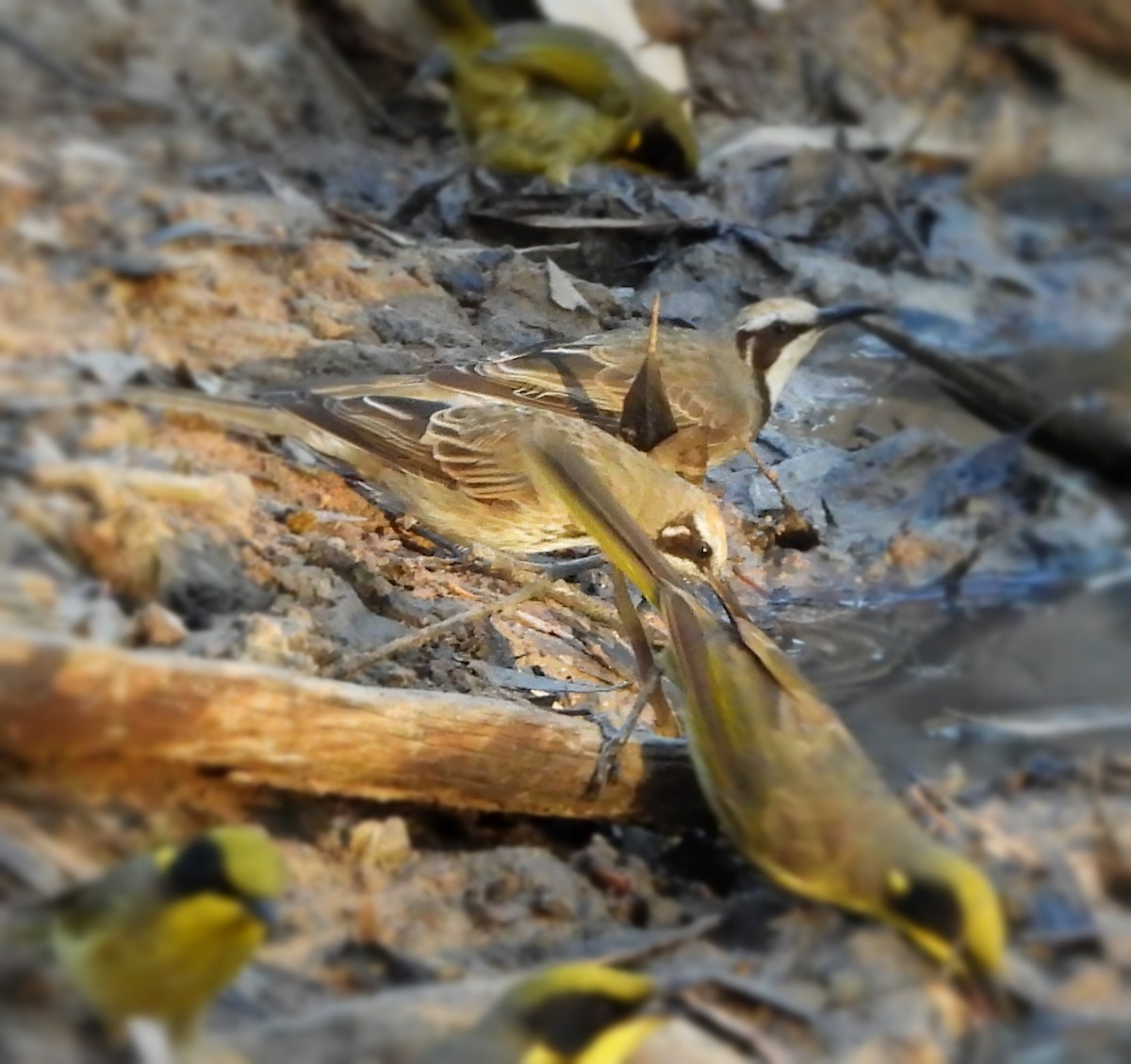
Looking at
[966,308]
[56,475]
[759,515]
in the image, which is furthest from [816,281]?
[56,475]

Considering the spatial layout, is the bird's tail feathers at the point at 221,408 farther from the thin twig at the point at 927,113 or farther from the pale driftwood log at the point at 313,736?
the thin twig at the point at 927,113

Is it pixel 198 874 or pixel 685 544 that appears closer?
pixel 198 874

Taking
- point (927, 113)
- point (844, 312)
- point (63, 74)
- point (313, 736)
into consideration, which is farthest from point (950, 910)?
point (927, 113)

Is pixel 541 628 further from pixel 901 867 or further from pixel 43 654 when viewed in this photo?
pixel 43 654

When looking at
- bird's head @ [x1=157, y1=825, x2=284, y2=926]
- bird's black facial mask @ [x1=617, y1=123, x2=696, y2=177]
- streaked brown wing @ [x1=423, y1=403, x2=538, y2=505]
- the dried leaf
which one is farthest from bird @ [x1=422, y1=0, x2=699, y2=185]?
bird's head @ [x1=157, y1=825, x2=284, y2=926]

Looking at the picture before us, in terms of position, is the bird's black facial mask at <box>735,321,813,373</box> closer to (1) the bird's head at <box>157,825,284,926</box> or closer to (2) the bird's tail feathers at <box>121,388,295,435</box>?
(2) the bird's tail feathers at <box>121,388,295,435</box>

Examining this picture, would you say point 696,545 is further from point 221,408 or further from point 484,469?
point 221,408

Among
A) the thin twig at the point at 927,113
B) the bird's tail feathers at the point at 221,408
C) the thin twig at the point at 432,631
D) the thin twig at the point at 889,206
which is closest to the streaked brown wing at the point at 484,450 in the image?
the thin twig at the point at 432,631
